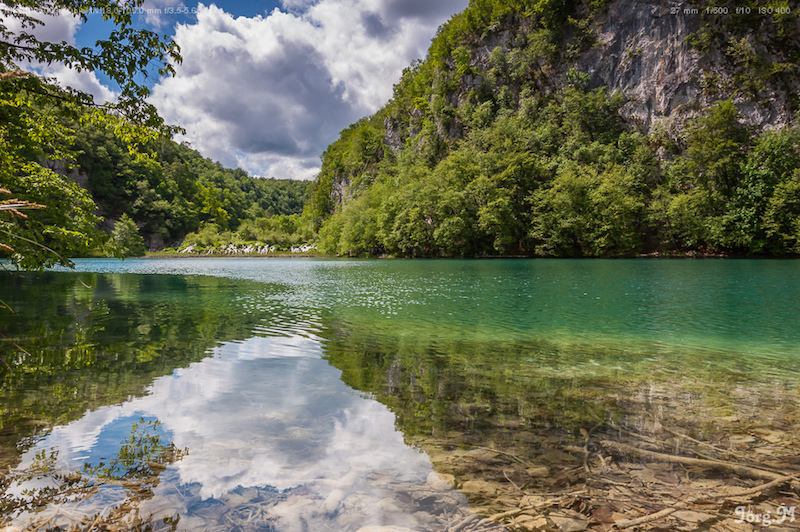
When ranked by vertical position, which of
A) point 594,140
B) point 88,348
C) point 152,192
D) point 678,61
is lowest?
point 88,348

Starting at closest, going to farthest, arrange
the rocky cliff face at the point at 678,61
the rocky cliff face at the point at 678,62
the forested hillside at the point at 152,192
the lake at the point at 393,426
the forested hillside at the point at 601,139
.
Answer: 1. the lake at the point at 393,426
2. the forested hillside at the point at 601,139
3. the rocky cliff face at the point at 678,62
4. the rocky cliff face at the point at 678,61
5. the forested hillside at the point at 152,192

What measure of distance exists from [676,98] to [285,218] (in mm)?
102675

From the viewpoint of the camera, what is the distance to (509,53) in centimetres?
7575

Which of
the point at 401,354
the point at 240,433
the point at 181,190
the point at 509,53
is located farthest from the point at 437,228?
the point at 181,190

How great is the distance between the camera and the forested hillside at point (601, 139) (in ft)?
168

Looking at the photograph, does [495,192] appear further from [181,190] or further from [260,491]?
[181,190]

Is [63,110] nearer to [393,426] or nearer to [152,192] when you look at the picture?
[393,426]

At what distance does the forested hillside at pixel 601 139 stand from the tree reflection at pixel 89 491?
58.3 meters

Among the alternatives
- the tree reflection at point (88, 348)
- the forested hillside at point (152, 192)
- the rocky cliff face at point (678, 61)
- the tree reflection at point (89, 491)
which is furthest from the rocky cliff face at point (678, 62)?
the forested hillside at point (152, 192)

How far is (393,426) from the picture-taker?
195 inches

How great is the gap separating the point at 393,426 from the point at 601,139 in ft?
232

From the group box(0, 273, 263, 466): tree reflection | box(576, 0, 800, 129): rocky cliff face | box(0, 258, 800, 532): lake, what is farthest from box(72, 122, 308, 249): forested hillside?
box(0, 258, 800, 532): lake

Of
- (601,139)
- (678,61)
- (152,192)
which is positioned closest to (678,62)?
(678,61)

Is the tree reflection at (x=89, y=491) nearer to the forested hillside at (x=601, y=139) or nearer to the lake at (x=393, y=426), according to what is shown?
the lake at (x=393, y=426)
